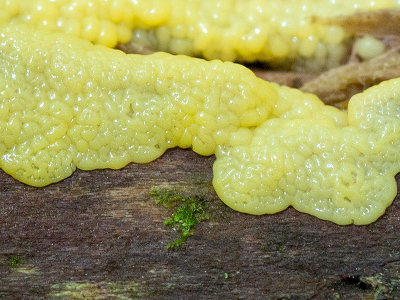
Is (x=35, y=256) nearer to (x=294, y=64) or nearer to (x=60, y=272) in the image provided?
(x=60, y=272)

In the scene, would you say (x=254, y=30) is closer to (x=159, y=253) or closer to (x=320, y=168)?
(x=320, y=168)

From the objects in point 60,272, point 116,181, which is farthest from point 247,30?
point 60,272

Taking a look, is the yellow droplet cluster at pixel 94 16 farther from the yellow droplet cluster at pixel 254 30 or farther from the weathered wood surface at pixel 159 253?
the weathered wood surface at pixel 159 253

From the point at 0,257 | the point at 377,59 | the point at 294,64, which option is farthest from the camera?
the point at 294,64

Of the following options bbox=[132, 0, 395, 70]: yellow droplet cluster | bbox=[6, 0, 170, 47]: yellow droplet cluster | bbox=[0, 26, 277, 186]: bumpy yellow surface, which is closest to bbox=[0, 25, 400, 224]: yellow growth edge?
bbox=[0, 26, 277, 186]: bumpy yellow surface

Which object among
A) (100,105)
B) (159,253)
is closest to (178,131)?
(100,105)
